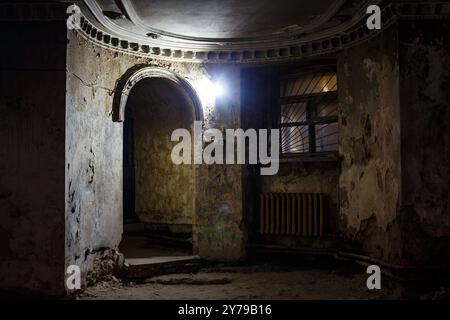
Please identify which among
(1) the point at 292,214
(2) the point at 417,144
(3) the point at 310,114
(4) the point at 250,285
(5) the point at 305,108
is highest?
(5) the point at 305,108

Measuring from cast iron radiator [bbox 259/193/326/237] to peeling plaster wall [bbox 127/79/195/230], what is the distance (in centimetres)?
168

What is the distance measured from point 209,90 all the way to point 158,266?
10.5ft

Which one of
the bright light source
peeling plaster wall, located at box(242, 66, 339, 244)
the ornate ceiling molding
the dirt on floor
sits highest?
the ornate ceiling molding

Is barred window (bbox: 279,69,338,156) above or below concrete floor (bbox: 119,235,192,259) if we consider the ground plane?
above

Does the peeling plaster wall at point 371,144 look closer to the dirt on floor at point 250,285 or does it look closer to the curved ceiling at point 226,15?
the dirt on floor at point 250,285

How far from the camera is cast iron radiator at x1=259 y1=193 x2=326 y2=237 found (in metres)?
7.24

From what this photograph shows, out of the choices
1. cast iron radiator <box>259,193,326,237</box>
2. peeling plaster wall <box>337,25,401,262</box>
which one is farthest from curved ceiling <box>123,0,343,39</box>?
cast iron radiator <box>259,193,326,237</box>

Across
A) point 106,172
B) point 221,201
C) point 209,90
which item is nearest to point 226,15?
point 209,90

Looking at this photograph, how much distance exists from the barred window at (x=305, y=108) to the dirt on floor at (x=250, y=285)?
2.14 meters

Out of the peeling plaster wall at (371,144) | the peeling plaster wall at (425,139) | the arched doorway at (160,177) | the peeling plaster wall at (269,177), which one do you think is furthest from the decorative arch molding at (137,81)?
the peeling plaster wall at (425,139)

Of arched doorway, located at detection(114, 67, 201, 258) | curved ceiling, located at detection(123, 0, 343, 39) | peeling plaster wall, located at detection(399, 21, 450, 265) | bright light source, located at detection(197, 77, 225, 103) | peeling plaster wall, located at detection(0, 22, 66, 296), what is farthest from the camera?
arched doorway, located at detection(114, 67, 201, 258)

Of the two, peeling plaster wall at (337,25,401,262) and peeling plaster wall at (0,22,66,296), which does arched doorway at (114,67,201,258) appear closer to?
peeling plaster wall at (0,22,66,296)

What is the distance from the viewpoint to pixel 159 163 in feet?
29.3

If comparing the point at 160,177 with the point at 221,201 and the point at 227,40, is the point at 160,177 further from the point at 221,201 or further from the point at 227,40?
the point at 227,40
